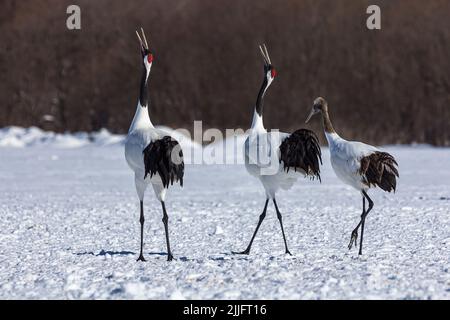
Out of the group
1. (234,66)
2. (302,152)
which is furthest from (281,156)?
(234,66)

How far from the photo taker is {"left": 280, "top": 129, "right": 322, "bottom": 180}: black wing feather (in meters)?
7.45

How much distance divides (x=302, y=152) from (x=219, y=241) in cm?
195

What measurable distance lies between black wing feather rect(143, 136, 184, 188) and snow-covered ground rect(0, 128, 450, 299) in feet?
2.63

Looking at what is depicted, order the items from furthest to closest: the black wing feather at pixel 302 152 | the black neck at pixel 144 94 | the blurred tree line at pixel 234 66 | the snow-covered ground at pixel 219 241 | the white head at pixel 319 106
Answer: the blurred tree line at pixel 234 66, the white head at pixel 319 106, the black neck at pixel 144 94, the black wing feather at pixel 302 152, the snow-covered ground at pixel 219 241

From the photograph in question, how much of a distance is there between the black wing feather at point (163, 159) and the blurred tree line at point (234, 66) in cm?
3100

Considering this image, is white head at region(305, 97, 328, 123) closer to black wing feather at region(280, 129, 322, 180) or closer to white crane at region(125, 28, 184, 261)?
black wing feather at region(280, 129, 322, 180)

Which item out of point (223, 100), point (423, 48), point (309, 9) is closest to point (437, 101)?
point (423, 48)

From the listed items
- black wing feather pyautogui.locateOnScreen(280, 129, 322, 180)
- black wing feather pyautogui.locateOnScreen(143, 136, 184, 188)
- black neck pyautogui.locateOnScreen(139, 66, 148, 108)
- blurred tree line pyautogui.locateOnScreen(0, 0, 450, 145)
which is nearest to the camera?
black wing feather pyautogui.locateOnScreen(143, 136, 184, 188)

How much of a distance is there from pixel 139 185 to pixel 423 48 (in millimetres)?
33828

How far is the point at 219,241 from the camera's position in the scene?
8.95 metres

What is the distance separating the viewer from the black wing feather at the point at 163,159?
716 centimetres

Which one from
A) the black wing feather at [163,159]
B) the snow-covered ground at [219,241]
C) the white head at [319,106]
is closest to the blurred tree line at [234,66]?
the snow-covered ground at [219,241]

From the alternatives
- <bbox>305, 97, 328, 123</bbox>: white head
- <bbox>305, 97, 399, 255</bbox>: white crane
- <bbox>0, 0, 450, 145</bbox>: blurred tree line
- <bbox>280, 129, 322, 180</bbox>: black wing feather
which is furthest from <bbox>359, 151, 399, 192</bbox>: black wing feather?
<bbox>0, 0, 450, 145</bbox>: blurred tree line

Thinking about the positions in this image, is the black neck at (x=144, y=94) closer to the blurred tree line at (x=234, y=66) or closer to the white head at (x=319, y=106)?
the white head at (x=319, y=106)
